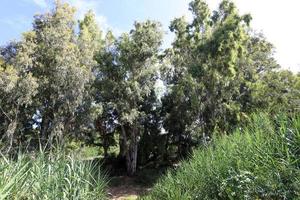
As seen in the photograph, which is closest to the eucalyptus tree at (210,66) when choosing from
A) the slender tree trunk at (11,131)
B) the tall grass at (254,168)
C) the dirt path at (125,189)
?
the dirt path at (125,189)

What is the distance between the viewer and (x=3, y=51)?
16.3 m

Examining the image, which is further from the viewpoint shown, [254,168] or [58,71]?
[58,71]

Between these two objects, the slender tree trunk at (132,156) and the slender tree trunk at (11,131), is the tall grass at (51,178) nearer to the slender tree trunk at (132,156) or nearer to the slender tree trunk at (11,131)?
the slender tree trunk at (11,131)

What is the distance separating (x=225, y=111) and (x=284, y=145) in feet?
37.8

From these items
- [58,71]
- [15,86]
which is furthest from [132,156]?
[15,86]

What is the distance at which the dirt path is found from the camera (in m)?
16.0

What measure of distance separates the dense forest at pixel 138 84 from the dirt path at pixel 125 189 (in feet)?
3.91

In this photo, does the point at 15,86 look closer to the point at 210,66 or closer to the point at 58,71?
the point at 58,71

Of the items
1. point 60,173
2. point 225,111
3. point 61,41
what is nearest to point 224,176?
point 60,173

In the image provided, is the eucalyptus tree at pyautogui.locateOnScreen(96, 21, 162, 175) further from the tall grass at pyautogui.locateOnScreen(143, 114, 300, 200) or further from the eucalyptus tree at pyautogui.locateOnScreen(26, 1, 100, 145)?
the tall grass at pyautogui.locateOnScreen(143, 114, 300, 200)

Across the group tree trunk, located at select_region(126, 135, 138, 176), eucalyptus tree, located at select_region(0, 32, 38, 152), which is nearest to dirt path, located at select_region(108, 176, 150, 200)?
tree trunk, located at select_region(126, 135, 138, 176)

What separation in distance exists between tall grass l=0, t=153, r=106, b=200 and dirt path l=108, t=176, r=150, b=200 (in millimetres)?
9435

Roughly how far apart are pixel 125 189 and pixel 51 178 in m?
12.0

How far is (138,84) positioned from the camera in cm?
1825
